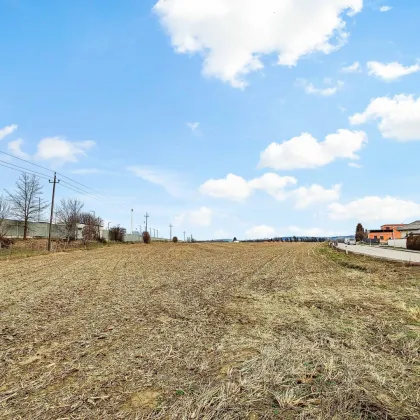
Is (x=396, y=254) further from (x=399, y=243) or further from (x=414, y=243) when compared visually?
(x=399, y=243)

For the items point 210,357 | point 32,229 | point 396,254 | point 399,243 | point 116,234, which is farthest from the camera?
point 116,234

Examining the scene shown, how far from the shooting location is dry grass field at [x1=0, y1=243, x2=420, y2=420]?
378 centimetres

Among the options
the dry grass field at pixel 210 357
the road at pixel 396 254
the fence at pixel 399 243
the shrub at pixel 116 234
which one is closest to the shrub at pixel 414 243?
the road at pixel 396 254

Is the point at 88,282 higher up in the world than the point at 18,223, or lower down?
lower down

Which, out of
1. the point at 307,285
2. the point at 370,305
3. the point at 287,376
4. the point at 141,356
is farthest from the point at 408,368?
the point at 307,285

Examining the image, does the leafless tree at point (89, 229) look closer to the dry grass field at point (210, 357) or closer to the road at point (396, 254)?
the road at point (396, 254)

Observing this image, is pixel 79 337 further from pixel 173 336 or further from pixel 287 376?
pixel 287 376

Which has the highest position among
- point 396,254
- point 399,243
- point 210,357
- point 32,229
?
point 32,229

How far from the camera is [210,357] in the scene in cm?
536

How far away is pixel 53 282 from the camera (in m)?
15.0

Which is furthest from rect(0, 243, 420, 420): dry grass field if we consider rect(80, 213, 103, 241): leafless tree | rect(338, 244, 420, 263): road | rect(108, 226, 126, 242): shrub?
rect(108, 226, 126, 242): shrub

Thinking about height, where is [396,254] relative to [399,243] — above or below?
below

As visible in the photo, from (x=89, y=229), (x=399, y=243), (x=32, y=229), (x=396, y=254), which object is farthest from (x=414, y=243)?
(x=32, y=229)

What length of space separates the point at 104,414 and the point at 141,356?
1.77 meters
